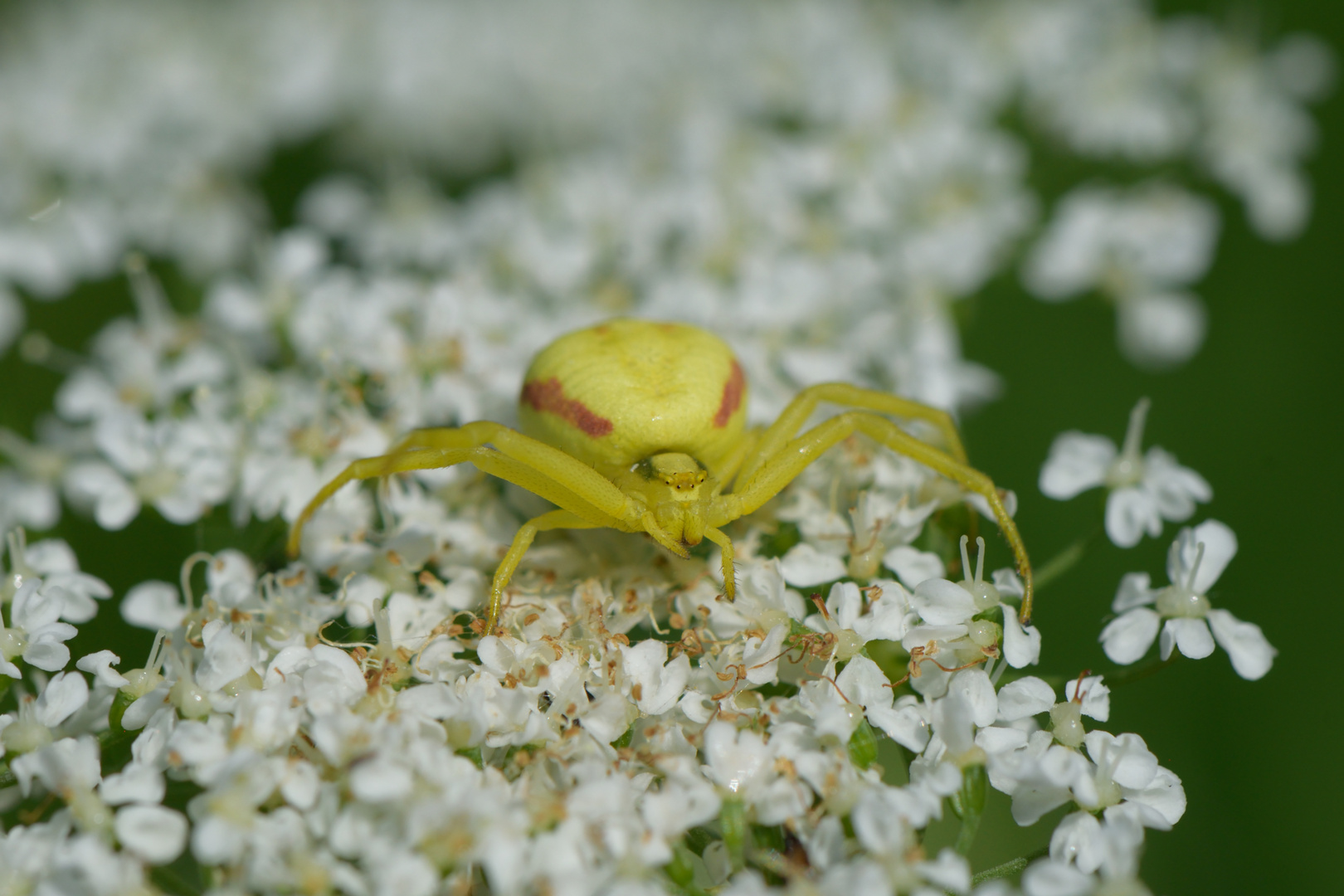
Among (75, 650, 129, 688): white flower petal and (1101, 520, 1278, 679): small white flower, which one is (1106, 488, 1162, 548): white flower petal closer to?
(1101, 520, 1278, 679): small white flower

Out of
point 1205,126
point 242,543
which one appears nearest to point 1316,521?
point 1205,126

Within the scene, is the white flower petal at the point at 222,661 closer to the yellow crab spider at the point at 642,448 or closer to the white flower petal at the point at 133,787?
the white flower petal at the point at 133,787

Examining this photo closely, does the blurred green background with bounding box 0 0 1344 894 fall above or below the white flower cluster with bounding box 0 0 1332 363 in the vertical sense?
below

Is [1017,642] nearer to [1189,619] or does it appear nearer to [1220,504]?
[1189,619]

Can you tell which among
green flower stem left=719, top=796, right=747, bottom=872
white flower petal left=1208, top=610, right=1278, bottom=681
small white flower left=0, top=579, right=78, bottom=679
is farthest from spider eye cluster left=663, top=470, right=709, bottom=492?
small white flower left=0, top=579, right=78, bottom=679

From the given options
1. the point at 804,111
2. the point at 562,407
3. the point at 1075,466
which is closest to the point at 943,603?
the point at 1075,466

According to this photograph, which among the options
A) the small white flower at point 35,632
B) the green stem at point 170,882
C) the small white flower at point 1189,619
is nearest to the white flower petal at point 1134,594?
the small white flower at point 1189,619
